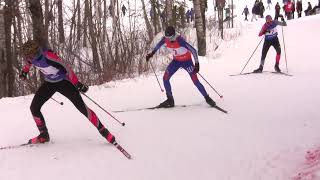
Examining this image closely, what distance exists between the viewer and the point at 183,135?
6910mm

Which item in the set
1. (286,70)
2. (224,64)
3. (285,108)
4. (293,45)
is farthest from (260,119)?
(293,45)

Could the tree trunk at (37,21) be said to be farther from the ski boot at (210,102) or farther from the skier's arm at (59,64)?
the skier's arm at (59,64)

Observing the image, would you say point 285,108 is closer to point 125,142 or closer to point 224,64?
point 125,142

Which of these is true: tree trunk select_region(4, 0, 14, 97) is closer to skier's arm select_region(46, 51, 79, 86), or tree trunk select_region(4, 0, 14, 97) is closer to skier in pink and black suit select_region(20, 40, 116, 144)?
skier in pink and black suit select_region(20, 40, 116, 144)

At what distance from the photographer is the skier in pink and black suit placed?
20.4 ft

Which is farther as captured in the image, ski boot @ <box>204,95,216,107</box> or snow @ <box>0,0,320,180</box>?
ski boot @ <box>204,95,216,107</box>

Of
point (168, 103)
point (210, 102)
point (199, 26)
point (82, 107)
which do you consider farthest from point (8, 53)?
point (82, 107)

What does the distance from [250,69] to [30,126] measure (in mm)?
7961

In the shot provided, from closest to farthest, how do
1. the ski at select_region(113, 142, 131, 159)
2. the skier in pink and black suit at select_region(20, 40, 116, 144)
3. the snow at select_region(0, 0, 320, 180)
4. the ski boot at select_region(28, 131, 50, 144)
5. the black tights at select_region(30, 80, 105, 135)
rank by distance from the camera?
the snow at select_region(0, 0, 320, 180)
the ski at select_region(113, 142, 131, 159)
the skier in pink and black suit at select_region(20, 40, 116, 144)
the black tights at select_region(30, 80, 105, 135)
the ski boot at select_region(28, 131, 50, 144)

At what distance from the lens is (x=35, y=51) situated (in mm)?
6199

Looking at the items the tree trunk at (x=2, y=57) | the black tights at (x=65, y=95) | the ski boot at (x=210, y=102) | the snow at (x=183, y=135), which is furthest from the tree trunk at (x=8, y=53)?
the black tights at (x=65, y=95)

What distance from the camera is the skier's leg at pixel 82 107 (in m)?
6.32

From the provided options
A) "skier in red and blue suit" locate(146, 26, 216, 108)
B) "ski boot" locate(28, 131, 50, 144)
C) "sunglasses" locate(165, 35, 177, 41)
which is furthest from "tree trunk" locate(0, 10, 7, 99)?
"ski boot" locate(28, 131, 50, 144)

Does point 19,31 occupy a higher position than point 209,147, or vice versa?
point 19,31
